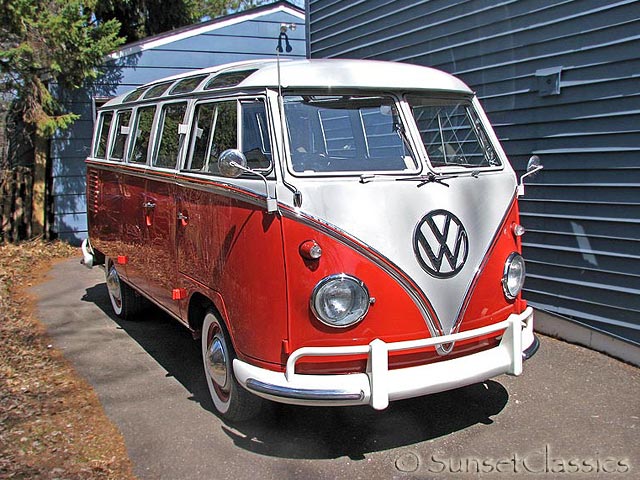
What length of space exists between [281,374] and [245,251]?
73 cm

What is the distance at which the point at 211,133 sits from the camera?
4301 mm

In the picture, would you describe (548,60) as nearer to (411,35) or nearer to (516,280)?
(411,35)

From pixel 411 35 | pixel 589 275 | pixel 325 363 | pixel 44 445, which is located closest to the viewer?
pixel 325 363

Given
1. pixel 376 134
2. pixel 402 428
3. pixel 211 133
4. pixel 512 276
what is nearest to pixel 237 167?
pixel 211 133

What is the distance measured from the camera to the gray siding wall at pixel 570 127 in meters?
5.08

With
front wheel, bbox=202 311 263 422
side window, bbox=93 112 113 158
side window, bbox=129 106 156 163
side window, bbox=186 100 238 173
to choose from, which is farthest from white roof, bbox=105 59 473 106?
side window, bbox=93 112 113 158

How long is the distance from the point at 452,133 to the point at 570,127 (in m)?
1.62

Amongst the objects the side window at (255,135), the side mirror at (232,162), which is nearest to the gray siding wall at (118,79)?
the side window at (255,135)

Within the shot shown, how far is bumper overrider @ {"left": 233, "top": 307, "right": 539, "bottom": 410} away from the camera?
133 inches

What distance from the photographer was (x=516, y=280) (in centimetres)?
406

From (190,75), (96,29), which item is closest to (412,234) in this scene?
(190,75)

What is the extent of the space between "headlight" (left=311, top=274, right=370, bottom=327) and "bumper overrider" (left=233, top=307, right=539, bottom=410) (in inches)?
6.1

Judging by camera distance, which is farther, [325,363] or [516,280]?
[516,280]

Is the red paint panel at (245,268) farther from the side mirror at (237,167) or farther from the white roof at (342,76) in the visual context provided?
the white roof at (342,76)
